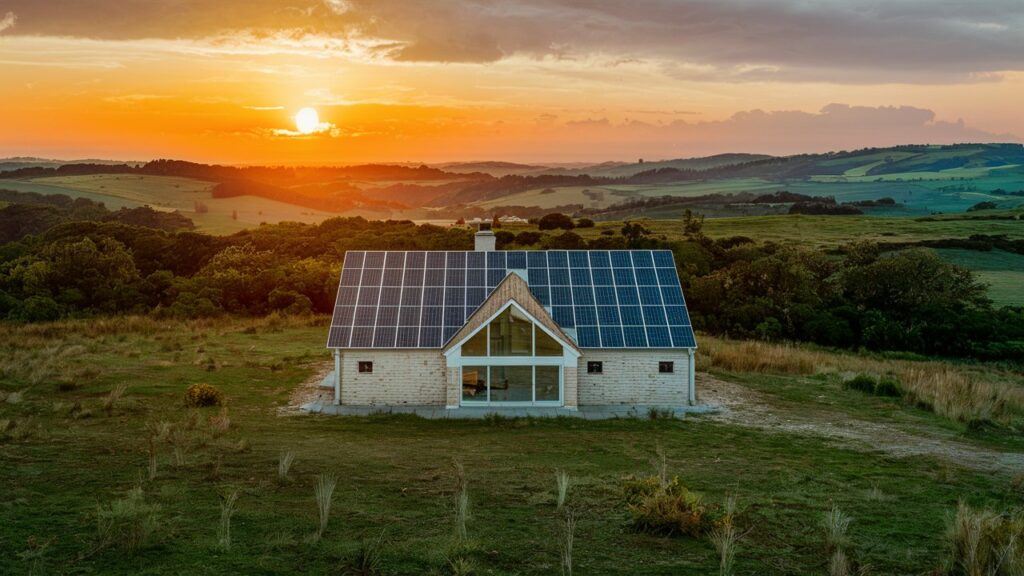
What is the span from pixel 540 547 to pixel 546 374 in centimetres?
1339

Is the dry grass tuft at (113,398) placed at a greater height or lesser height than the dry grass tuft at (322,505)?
lesser

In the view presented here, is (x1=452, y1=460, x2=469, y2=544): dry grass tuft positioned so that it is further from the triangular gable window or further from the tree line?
the tree line

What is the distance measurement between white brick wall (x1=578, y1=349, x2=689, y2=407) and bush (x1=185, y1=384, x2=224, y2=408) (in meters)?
11.5

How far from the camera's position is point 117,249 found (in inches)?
2370

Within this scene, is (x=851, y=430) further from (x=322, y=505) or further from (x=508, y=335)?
(x=322, y=505)

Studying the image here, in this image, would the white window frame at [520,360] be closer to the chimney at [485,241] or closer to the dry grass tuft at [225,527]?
the chimney at [485,241]

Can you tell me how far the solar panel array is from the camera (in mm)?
26422

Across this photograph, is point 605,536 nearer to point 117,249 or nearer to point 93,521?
point 93,521

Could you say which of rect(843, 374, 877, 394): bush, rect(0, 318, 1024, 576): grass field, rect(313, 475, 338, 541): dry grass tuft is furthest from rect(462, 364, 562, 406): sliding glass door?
rect(843, 374, 877, 394): bush

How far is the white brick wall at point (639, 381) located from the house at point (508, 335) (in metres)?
0.03

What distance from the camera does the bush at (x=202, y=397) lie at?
24531mm

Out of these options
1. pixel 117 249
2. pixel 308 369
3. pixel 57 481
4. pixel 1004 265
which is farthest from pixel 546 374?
pixel 1004 265

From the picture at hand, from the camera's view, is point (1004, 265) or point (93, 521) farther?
point (1004, 265)

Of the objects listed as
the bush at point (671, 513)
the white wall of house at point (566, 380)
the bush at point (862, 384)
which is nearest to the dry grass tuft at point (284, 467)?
the bush at point (671, 513)
